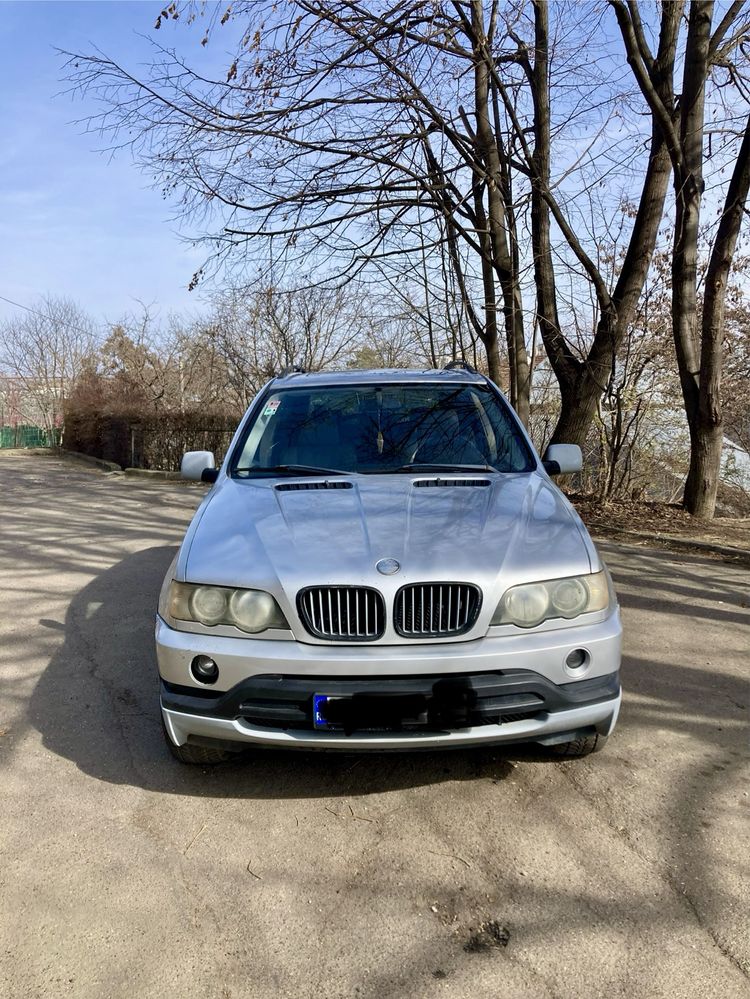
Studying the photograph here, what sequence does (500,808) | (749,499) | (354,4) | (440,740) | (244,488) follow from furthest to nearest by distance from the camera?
(749,499) → (354,4) → (244,488) → (500,808) → (440,740)

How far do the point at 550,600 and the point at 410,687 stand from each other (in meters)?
0.65

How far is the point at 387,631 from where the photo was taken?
2615mm

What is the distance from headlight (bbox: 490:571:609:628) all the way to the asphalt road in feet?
2.56

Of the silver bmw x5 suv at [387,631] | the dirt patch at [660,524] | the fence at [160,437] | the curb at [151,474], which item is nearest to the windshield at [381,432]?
the silver bmw x5 suv at [387,631]

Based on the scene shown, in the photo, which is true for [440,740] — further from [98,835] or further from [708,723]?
[708,723]

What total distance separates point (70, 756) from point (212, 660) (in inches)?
45.8

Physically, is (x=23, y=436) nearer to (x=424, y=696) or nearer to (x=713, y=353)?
(x=713, y=353)

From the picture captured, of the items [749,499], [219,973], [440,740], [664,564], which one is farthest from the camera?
[749,499]

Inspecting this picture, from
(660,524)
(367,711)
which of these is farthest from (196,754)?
(660,524)

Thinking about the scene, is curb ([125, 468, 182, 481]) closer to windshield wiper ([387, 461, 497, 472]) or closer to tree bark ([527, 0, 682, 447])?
tree bark ([527, 0, 682, 447])

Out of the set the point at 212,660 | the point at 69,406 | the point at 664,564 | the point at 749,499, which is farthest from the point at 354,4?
the point at 69,406

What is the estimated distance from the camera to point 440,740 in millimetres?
2553

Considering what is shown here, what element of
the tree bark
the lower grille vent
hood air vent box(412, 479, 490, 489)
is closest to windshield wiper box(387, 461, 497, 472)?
hood air vent box(412, 479, 490, 489)

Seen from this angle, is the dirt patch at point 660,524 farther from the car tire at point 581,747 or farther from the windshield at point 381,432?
the car tire at point 581,747
